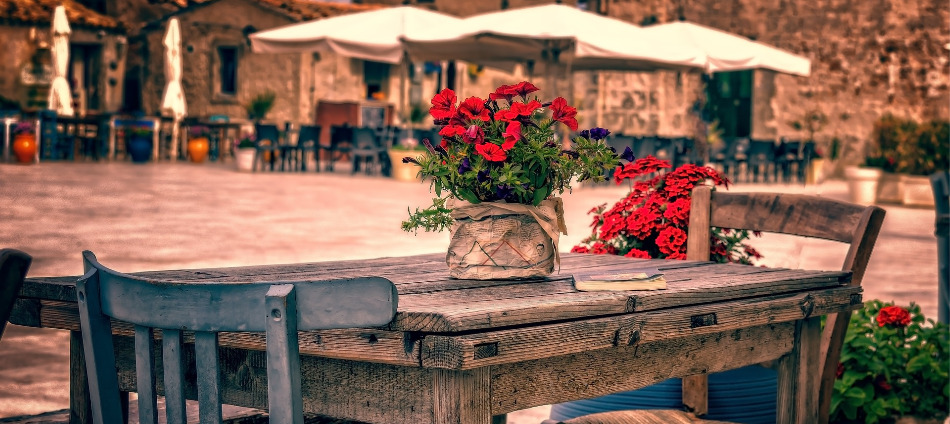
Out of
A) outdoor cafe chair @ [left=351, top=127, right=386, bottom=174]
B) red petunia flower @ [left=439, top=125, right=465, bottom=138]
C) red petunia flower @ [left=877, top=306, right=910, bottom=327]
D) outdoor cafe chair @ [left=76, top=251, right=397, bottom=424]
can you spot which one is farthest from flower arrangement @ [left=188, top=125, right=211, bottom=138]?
outdoor cafe chair @ [left=76, top=251, right=397, bottom=424]

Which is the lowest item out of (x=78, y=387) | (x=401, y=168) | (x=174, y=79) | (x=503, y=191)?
(x=401, y=168)

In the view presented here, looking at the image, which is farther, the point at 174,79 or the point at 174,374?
the point at 174,79

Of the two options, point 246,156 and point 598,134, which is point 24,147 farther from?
point 598,134

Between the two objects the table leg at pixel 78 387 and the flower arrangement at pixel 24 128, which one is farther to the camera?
the flower arrangement at pixel 24 128

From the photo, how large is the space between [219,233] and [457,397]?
825cm

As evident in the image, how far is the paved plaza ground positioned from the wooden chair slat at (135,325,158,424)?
2.46 meters

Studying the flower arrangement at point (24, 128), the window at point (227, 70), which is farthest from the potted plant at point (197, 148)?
the window at point (227, 70)

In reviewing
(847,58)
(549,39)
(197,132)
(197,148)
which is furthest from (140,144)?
(847,58)

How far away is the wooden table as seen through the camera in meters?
1.95

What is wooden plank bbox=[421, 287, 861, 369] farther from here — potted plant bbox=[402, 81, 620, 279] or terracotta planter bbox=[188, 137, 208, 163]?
terracotta planter bbox=[188, 137, 208, 163]

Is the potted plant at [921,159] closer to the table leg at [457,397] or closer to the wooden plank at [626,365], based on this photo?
the wooden plank at [626,365]

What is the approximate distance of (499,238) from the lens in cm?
260

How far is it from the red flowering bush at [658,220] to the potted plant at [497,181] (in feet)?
4.23

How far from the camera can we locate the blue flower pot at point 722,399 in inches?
139
